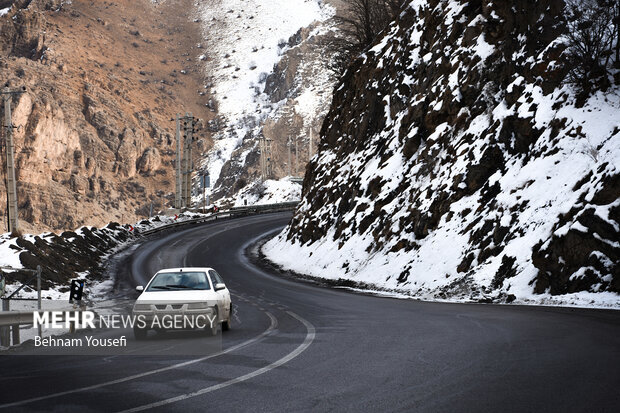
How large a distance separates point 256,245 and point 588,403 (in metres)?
39.5

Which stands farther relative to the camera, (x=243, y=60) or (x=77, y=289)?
(x=243, y=60)

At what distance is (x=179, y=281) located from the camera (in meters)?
13.3

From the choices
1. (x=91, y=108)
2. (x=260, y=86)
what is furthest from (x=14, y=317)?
(x=260, y=86)

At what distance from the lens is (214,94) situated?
166750 mm

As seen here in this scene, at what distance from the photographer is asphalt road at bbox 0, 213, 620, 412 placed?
19.9ft

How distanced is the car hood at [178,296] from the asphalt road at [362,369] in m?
0.76

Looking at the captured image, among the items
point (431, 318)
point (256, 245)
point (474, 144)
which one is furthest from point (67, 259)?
point (431, 318)

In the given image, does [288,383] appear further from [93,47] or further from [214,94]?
[214,94]

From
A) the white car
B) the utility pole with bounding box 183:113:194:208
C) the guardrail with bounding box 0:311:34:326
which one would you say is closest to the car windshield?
the white car

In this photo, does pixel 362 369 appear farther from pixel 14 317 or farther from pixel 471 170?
pixel 471 170

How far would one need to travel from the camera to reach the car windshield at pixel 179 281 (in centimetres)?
1296

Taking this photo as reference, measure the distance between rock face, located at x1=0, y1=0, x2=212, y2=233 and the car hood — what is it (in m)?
77.3

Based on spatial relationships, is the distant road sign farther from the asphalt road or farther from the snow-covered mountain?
the snow-covered mountain

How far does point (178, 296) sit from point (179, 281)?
41.5 inches
